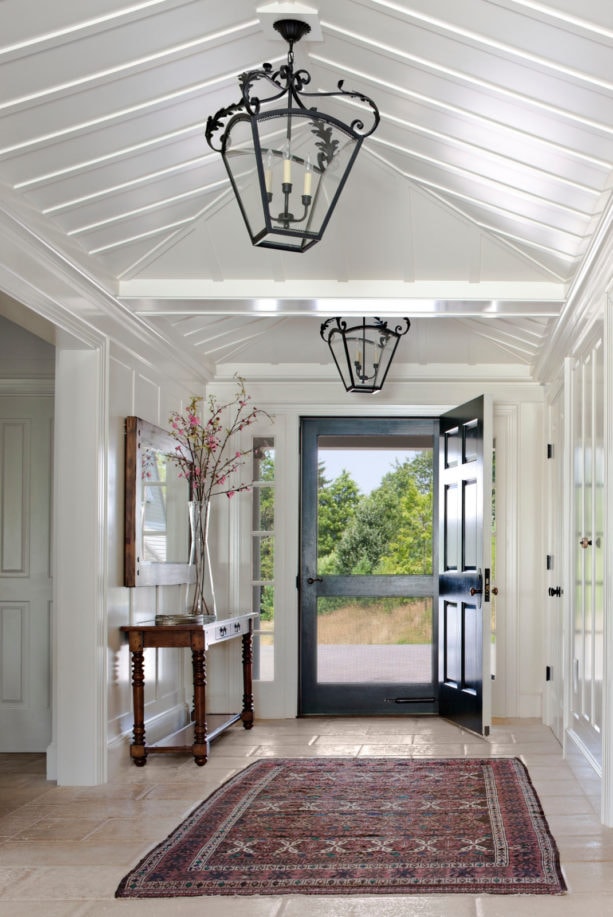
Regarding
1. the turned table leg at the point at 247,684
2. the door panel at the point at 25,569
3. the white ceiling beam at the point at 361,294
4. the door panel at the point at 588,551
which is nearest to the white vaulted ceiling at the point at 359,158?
the white ceiling beam at the point at 361,294

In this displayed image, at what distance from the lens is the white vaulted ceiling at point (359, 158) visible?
3018mm

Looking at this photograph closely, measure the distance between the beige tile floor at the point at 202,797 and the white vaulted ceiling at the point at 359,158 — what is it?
2.38 m

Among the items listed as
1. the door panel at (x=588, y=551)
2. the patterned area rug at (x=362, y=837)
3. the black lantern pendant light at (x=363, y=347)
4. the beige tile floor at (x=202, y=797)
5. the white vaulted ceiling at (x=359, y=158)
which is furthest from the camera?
the black lantern pendant light at (x=363, y=347)

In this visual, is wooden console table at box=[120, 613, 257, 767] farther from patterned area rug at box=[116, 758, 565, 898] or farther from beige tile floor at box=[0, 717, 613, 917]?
patterned area rug at box=[116, 758, 565, 898]

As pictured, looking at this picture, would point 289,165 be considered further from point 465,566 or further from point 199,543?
point 465,566

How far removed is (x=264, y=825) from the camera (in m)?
4.34

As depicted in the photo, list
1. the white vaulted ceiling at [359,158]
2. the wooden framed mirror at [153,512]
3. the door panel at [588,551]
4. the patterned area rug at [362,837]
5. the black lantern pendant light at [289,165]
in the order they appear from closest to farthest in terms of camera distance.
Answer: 1. the black lantern pendant light at [289,165]
2. the white vaulted ceiling at [359,158]
3. the patterned area rug at [362,837]
4. the door panel at [588,551]
5. the wooden framed mirror at [153,512]

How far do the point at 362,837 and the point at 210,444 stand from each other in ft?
9.82

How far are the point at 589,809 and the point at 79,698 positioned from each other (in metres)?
2.41

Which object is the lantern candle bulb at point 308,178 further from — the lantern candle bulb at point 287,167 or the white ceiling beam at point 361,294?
the white ceiling beam at point 361,294

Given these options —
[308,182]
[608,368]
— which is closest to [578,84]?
[308,182]

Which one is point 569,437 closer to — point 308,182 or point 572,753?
point 572,753

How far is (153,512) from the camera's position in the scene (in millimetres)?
5934

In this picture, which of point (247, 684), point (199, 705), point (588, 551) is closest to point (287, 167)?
point (588, 551)
